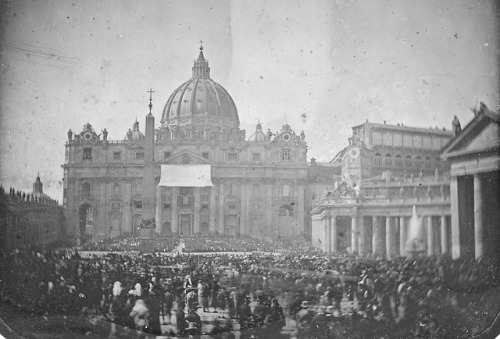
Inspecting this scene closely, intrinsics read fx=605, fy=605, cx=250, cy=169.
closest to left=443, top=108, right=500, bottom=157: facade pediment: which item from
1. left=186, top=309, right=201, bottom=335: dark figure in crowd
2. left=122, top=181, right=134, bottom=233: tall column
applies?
left=186, top=309, right=201, bottom=335: dark figure in crowd

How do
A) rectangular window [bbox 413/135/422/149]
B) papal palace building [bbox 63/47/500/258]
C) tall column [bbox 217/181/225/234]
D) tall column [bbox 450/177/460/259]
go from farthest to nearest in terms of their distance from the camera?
tall column [bbox 217/181/225/234] → rectangular window [bbox 413/135/422/149] → papal palace building [bbox 63/47/500/258] → tall column [bbox 450/177/460/259]

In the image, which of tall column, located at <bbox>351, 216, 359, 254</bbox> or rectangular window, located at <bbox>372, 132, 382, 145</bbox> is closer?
tall column, located at <bbox>351, 216, 359, 254</bbox>

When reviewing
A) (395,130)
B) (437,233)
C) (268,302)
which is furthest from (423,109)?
(268,302)

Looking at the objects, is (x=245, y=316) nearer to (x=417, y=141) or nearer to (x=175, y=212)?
(x=175, y=212)

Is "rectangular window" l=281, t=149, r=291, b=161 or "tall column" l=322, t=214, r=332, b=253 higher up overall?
"rectangular window" l=281, t=149, r=291, b=161

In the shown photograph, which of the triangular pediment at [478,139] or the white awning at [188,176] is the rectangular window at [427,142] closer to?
the triangular pediment at [478,139]

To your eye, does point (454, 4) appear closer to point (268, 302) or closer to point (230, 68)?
point (230, 68)

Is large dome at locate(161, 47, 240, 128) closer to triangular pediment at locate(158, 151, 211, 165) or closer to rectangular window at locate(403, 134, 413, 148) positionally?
triangular pediment at locate(158, 151, 211, 165)

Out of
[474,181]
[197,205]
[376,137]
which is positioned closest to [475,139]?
[474,181]
